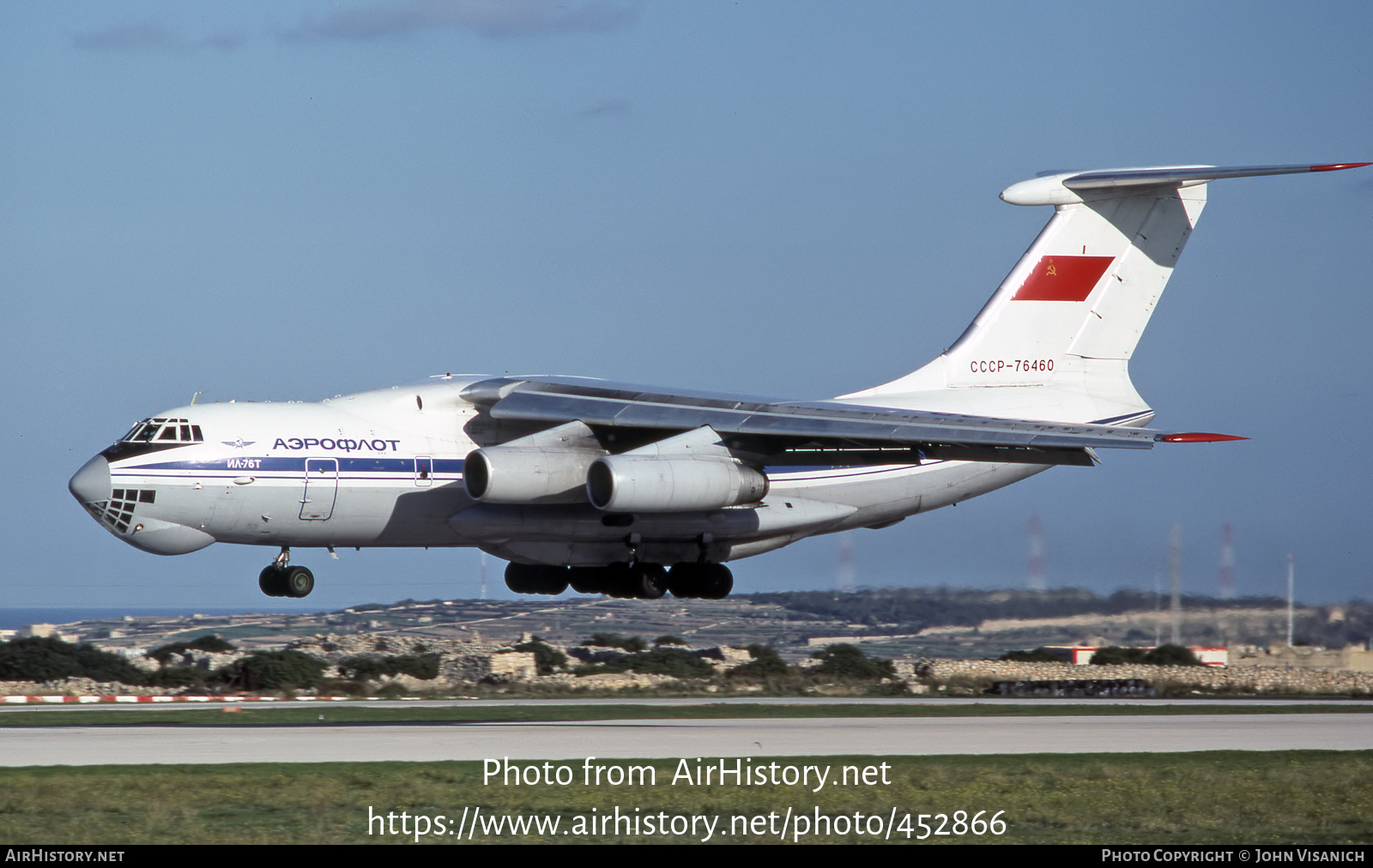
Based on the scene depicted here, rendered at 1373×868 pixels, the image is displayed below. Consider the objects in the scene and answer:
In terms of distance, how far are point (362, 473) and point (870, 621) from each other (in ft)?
32.7

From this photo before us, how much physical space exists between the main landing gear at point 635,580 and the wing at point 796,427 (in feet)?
5.07

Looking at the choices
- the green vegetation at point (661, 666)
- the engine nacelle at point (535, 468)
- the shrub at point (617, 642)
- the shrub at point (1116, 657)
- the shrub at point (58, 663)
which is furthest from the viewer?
the shrub at point (617, 642)

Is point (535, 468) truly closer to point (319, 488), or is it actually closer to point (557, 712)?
point (319, 488)

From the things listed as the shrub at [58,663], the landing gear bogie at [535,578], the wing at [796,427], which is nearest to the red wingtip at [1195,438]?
the wing at [796,427]

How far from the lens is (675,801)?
437 inches

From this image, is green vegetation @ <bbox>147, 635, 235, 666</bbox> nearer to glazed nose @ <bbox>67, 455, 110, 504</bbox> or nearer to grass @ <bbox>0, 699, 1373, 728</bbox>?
grass @ <bbox>0, 699, 1373, 728</bbox>

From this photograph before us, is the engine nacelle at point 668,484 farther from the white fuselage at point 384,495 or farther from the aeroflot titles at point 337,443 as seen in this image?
the aeroflot titles at point 337,443

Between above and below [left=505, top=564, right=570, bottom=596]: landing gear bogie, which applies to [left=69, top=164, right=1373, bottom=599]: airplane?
above

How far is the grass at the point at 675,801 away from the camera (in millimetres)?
9922

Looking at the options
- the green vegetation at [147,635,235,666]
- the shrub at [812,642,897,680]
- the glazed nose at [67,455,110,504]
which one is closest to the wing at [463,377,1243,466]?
the glazed nose at [67,455,110,504]

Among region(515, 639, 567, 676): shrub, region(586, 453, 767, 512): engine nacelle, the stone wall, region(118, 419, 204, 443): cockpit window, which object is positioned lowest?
the stone wall

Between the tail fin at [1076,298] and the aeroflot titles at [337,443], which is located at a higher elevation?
the tail fin at [1076,298]

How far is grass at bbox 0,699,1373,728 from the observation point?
18.5 m

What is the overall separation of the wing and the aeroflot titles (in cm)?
118
